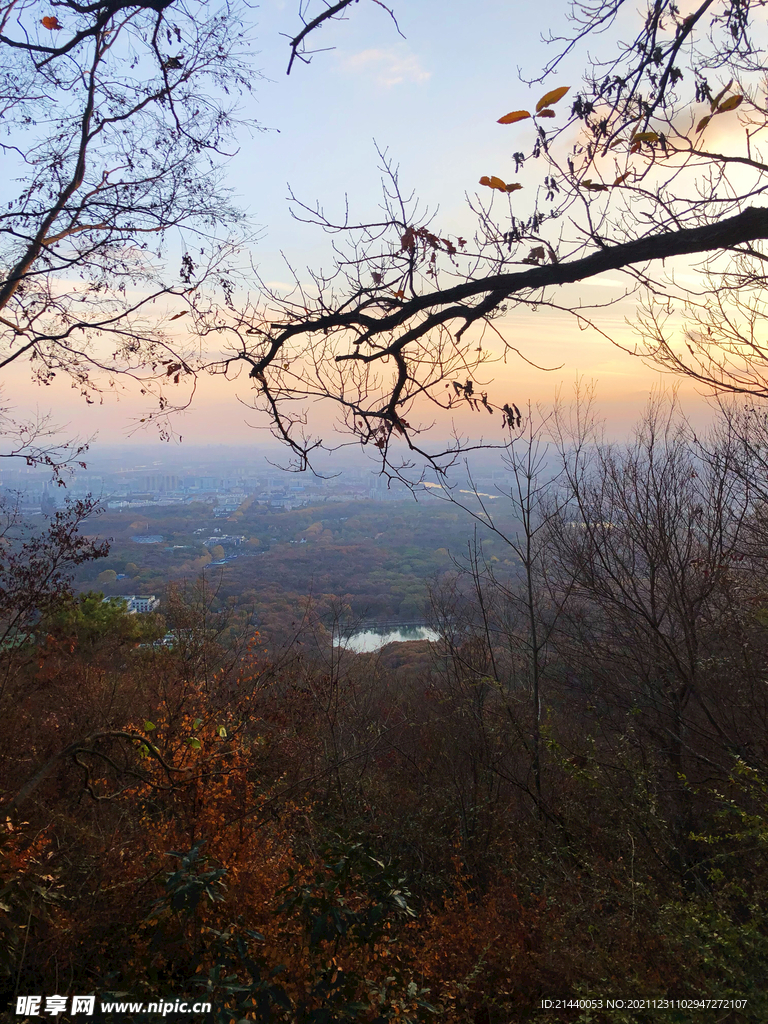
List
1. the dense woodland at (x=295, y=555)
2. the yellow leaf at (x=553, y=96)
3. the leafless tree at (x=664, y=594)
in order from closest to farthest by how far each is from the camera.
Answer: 1. the yellow leaf at (x=553, y=96)
2. the leafless tree at (x=664, y=594)
3. the dense woodland at (x=295, y=555)

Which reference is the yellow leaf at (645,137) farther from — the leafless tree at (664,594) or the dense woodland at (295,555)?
the dense woodland at (295,555)

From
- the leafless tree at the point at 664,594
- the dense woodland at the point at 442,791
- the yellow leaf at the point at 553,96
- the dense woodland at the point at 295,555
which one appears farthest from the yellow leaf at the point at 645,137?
the dense woodland at the point at 295,555

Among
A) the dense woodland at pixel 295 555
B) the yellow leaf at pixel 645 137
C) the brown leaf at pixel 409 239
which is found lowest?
the dense woodland at pixel 295 555

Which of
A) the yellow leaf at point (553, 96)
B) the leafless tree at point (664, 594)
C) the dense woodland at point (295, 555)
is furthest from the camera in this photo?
the dense woodland at point (295, 555)

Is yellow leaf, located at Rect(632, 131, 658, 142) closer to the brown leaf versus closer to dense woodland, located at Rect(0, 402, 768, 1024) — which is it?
the brown leaf

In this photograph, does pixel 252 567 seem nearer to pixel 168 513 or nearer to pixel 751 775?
pixel 168 513

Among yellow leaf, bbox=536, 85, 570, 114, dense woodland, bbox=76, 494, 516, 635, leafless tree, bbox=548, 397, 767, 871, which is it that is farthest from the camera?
dense woodland, bbox=76, 494, 516, 635

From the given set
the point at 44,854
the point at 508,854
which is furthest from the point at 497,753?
the point at 44,854

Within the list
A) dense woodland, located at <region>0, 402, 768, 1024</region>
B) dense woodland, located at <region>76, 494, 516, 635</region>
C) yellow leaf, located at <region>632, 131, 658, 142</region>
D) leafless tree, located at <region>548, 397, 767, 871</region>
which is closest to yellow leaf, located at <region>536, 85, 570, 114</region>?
yellow leaf, located at <region>632, 131, 658, 142</region>

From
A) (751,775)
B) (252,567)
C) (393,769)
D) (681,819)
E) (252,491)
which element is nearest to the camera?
(751,775)
